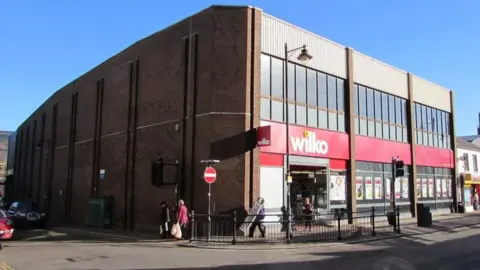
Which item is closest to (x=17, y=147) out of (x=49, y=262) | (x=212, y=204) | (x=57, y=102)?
(x=57, y=102)

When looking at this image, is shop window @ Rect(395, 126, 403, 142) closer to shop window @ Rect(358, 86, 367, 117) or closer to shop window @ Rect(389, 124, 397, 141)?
shop window @ Rect(389, 124, 397, 141)

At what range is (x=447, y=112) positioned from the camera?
120ft

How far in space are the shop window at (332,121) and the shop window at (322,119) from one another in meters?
0.28

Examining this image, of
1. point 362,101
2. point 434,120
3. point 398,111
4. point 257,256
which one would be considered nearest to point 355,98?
point 362,101

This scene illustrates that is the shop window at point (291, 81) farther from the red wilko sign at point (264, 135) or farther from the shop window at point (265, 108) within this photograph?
the red wilko sign at point (264, 135)

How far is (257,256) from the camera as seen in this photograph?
1391cm

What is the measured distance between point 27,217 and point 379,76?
23.4 metres

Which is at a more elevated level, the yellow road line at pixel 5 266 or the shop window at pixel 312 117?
the shop window at pixel 312 117

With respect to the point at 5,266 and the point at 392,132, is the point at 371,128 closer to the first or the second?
the point at 392,132

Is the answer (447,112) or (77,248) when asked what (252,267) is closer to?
(77,248)

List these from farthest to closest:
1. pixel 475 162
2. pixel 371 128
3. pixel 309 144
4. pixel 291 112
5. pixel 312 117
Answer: pixel 475 162, pixel 371 128, pixel 312 117, pixel 309 144, pixel 291 112

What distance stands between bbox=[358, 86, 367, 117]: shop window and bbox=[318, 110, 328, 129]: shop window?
3.55 m

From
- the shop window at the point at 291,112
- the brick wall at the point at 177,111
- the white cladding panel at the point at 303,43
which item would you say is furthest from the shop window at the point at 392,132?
the brick wall at the point at 177,111

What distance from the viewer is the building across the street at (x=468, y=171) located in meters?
38.5
